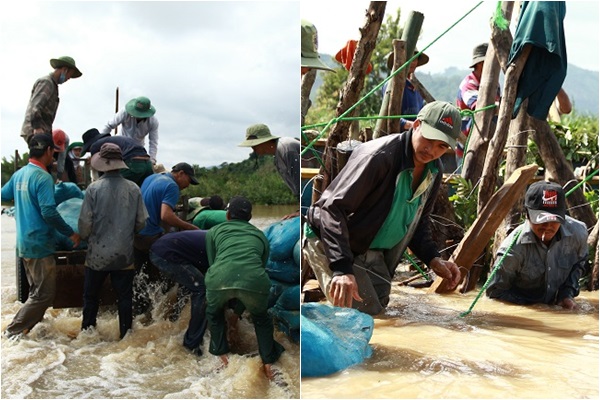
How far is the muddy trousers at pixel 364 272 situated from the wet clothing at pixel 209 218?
80cm

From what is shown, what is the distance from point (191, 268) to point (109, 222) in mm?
511

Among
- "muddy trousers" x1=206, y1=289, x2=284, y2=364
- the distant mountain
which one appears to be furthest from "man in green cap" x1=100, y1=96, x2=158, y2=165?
the distant mountain

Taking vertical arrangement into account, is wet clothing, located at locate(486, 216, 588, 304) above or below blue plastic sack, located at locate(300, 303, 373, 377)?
above

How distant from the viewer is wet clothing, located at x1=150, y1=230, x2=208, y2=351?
3023 millimetres

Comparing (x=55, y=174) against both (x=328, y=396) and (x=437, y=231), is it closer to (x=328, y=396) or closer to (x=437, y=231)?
(x=328, y=396)

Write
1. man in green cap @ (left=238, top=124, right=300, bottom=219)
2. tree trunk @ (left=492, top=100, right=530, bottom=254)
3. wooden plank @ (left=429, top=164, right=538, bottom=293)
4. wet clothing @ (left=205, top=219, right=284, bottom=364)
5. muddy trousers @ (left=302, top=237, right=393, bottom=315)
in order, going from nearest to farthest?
man in green cap @ (left=238, top=124, right=300, bottom=219)
wet clothing @ (left=205, top=219, right=284, bottom=364)
muddy trousers @ (left=302, top=237, right=393, bottom=315)
wooden plank @ (left=429, top=164, right=538, bottom=293)
tree trunk @ (left=492, top=100, right=530, bottom=254)

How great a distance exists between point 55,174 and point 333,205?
4.15 feet

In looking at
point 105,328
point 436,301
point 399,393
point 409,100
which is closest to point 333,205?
point 399,393

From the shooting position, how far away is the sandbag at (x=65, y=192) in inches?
132

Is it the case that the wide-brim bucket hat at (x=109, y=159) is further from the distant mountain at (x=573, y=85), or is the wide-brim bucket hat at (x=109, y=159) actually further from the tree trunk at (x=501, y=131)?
the distant mountain at (x=573, y=85)

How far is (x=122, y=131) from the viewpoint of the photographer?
317 cm

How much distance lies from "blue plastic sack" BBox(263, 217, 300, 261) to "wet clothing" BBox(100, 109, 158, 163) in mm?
568

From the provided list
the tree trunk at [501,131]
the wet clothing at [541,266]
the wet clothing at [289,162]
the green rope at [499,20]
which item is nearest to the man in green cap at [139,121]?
the wet clothing at [289,162]

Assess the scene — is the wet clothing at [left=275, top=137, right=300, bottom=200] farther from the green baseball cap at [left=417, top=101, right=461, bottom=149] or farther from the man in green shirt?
the green baseball cap at [left=417, top=101, right=461, bottom=149]
